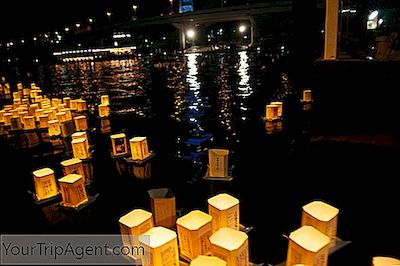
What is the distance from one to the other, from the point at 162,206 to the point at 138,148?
7.62 ft

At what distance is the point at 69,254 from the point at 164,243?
136 cm

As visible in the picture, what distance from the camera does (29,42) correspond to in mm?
35344

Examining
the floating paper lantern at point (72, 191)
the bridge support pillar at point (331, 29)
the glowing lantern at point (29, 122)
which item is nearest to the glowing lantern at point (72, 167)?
the floating paper lantern at point (72, 191)

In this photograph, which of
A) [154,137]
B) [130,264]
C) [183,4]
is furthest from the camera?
[183,4]

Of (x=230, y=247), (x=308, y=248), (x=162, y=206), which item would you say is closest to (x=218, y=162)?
(x=162, y=206)

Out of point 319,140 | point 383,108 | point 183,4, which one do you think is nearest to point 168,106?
point 319,140

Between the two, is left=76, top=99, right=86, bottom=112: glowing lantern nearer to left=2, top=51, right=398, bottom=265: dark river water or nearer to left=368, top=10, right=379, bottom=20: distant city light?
left=2, top=51, right=398, bottom=265: dark river water

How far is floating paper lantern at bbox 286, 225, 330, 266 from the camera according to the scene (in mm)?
2688

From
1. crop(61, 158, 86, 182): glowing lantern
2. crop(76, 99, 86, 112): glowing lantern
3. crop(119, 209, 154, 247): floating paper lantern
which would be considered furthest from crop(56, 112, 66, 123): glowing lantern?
crop(119, 209, 154, 247): floating paper lantern

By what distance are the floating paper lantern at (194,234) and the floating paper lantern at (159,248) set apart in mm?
176

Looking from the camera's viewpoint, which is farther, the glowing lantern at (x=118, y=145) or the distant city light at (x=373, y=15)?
the distant city light at (x=373, y=15)

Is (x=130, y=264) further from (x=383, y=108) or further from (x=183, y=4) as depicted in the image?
(x=183, y=4)

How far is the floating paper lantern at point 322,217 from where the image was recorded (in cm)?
315

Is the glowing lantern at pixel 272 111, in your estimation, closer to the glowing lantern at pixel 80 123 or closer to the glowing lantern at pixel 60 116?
the glowing lantern at pixel 80 123
